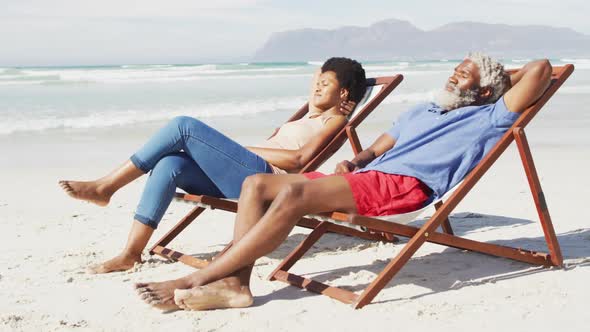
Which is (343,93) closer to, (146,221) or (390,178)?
(390,178)

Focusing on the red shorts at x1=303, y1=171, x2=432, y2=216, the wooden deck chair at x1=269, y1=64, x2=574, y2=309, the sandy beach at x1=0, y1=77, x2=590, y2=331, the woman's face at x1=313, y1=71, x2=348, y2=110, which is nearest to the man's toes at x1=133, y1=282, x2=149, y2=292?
the sandy beach at x1=0, y1=77, x2=590, y2=331

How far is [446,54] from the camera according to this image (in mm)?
139500

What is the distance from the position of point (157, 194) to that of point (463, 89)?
1687 millimetres

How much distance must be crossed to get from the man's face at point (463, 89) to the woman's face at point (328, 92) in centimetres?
90

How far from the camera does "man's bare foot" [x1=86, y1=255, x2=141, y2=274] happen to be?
4176mm

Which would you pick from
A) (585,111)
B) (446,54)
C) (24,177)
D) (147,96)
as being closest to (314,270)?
(24,177)

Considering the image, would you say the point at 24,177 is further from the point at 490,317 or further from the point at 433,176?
the point at 490,317

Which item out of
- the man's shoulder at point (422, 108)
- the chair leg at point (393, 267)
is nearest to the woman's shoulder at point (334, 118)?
the man's shoulder at point (422, 108)

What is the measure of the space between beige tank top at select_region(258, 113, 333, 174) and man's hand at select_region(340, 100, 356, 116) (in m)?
0.14

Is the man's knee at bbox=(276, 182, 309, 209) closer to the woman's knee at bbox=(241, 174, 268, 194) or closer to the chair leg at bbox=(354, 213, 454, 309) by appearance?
the woman's knee at bbox=(241, 174, 268, 194)

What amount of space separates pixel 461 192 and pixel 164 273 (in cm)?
168

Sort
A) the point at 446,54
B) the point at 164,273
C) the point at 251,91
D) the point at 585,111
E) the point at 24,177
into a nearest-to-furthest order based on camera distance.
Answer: the point at 164,273
the point at 24,177
the point at 585,111
the point at 251,91
the point at 446,54

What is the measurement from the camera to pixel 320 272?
420 centimetres

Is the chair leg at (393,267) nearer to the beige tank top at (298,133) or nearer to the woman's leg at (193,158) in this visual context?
the woman's leg at (193,158)
